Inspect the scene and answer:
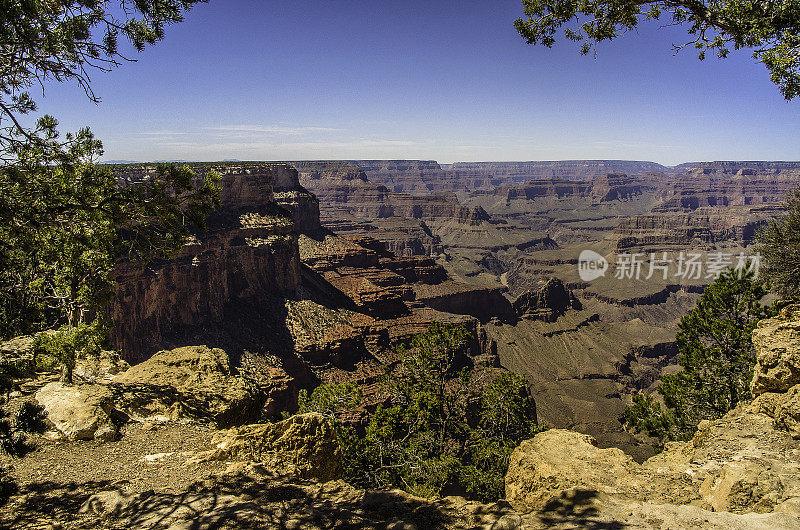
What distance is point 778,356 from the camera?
38.7ft

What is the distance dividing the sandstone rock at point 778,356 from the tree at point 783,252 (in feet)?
27.8

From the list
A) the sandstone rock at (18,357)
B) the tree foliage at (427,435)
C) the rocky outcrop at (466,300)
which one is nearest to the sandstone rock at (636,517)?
Answer: the tree foliage at (427,435)

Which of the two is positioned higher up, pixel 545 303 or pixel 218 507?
pixel 218 507

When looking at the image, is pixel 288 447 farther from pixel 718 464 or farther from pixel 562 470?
pixel 718 464

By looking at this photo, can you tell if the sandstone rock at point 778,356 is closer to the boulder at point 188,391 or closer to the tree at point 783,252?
the tree at point 783,252

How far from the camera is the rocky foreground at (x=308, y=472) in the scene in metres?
7.26

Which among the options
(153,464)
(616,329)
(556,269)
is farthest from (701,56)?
(556,269)

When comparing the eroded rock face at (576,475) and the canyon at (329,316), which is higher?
the eroded rock face at (576,475)

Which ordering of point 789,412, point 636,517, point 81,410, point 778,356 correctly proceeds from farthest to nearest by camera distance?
1. point 778,356
2. point 81,410
3. point 789,412
4. point 636,517

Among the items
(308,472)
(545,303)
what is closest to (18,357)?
(308,472)

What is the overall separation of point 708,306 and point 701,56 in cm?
1169

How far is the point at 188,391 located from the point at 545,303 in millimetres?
85512

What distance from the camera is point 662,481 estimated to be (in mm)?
8914

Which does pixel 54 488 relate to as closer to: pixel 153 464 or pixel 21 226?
pixel 153 464
